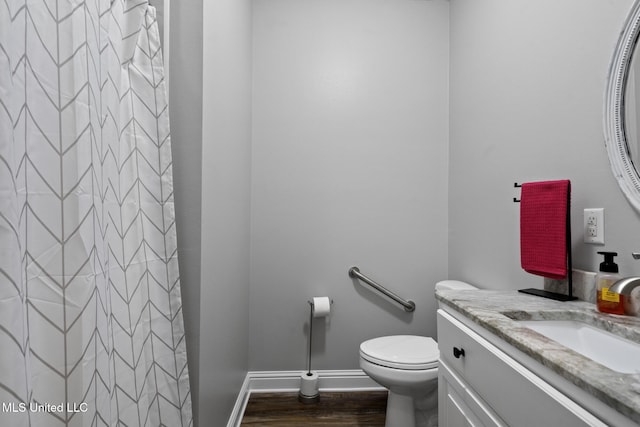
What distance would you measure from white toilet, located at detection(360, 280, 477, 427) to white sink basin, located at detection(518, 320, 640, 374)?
2.22 ft

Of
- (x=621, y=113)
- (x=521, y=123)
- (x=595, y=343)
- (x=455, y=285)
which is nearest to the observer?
(x=595, y=343)

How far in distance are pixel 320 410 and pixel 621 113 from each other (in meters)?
1.90

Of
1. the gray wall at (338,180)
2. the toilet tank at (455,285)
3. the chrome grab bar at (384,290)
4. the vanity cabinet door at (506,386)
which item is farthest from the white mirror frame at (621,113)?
the chrome grab bar at (384,290)

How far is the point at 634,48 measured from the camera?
3.12 feet

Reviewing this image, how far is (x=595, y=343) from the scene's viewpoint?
84 cm

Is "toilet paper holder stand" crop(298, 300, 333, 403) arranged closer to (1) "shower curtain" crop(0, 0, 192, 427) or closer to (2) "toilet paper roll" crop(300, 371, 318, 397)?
(2) "toilet paper roll" crop(300, 371, 318, 397)

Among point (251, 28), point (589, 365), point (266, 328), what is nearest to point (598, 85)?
point (589, 365)

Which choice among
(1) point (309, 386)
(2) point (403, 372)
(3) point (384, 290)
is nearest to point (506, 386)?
(2) point (403, 372)

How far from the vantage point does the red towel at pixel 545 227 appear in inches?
43.0

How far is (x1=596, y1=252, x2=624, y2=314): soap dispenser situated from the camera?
865 millimetres

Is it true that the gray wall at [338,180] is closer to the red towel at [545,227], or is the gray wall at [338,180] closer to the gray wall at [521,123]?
the gray wall at [521,123]

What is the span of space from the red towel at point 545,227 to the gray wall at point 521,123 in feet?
0.28

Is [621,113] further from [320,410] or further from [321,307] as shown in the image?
[320,410]

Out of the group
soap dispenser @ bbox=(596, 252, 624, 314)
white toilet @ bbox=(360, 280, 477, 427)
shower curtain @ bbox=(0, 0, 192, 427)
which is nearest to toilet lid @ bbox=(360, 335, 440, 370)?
white toilet @ bbox=(360, 280, 477, 427)
